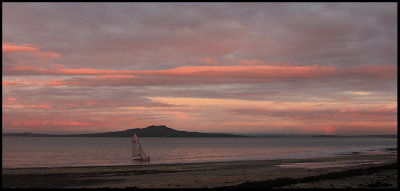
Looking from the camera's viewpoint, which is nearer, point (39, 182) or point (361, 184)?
point (361, 184)

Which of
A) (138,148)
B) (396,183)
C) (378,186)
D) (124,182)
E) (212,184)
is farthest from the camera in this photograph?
(138,148)

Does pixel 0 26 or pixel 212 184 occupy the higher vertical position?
pixel 0 26

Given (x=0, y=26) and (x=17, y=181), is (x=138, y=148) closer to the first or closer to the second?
(x=17, y=181)

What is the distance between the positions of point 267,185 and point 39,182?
2052 cm

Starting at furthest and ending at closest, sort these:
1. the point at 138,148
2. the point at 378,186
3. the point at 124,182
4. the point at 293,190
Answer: the point at 138,148 → the point at 124,182 → the point at 378,186 → the point at 293,190

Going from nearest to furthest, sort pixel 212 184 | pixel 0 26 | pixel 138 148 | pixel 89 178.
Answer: pixel 0 26
pixel 212 184
pixel 89 178
pixel 138 148

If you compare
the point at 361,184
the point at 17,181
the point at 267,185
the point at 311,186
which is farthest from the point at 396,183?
the point at 17,181

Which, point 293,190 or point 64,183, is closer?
point 293,190

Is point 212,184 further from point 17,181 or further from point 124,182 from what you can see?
point 17,181

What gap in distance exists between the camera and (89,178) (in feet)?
117

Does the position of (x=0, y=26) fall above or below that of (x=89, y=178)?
above

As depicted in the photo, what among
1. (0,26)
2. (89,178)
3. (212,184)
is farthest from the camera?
(89,178)

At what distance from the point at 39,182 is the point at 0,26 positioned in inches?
797

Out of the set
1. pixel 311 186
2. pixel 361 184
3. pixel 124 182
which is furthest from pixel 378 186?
pixel 124 182
